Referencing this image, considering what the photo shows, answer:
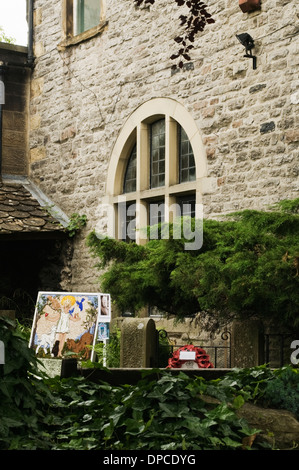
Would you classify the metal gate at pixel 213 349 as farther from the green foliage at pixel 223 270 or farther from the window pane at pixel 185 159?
the window pane at pixel 185 159

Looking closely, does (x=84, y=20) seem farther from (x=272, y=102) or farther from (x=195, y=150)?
(x=272, y=102)

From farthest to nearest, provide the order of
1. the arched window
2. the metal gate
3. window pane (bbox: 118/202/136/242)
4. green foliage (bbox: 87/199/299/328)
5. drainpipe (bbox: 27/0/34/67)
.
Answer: drainpipe (bbox: 27/0/34/67)
window pane (bbox: 118/202/136/242)
the arched window
the metal gate
green foliage (bbox: 87/199/299/328)

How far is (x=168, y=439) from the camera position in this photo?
14.6ft

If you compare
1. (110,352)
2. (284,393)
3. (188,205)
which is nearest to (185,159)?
(188,205)

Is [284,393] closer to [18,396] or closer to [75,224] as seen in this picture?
[18,396]

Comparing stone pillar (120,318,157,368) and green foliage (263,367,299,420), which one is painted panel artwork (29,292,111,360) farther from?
green foliage (263,367,299,420)

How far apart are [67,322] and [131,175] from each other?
182 inches

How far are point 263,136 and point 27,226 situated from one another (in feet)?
15.3

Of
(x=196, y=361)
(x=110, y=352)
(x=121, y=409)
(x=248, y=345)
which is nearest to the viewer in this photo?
(x=121, y=409)

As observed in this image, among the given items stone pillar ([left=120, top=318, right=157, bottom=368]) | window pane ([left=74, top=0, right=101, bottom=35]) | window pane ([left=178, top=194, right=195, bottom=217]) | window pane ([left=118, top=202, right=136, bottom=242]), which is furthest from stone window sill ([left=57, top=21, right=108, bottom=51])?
stone pillar ([left=120, top=318, right=157, bottom=368])

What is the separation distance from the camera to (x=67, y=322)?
27.0 ft

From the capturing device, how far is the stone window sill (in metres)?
12.9

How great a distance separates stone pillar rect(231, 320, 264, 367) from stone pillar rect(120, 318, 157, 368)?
2.75 feet

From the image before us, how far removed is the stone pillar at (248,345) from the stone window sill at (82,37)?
24.3ft
